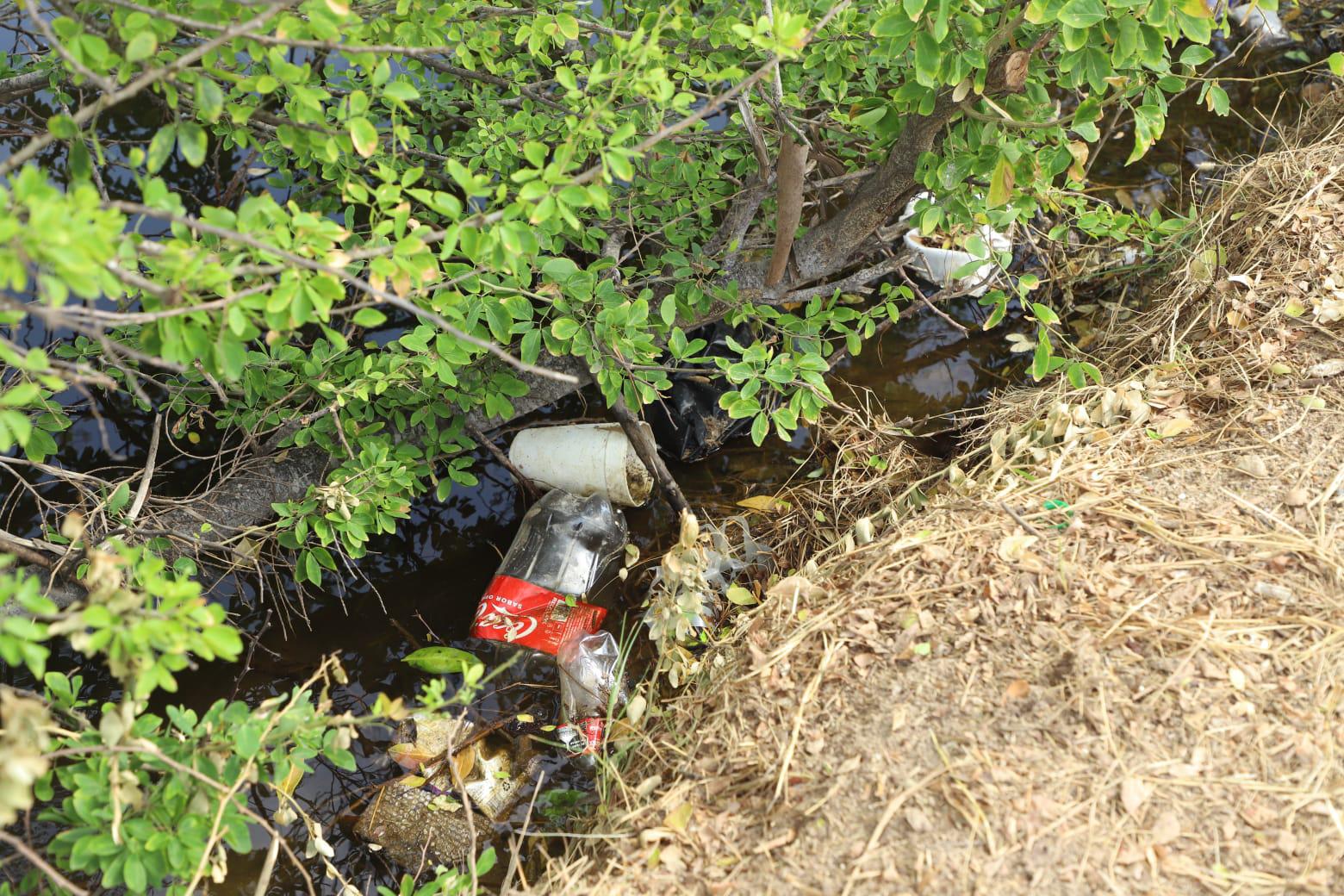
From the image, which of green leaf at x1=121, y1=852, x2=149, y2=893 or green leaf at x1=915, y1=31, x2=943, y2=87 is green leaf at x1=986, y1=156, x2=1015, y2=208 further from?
green leaf at x1=121, y1=852, x2=149, y2=893

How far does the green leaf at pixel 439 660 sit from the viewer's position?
289 centimetres

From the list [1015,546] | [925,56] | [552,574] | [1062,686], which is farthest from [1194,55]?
[552,574]

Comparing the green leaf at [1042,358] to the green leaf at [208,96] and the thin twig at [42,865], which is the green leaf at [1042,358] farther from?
the thin twig at [42,865]

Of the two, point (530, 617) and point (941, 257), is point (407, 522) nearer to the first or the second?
point (530, 617)

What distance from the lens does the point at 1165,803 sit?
69.8 inches

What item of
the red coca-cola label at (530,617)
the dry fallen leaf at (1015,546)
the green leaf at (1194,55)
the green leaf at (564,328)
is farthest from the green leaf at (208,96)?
the green leaf at (1194,55)

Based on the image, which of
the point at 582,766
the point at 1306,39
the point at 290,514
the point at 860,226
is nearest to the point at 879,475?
the point at 860,226

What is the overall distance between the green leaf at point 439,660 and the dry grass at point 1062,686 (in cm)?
76

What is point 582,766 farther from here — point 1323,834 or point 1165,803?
point 1323,834

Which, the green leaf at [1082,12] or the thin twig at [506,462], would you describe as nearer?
the green leaf at [1082,12]

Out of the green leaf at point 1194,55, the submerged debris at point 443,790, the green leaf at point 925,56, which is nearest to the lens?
the green leaf at point 925,56

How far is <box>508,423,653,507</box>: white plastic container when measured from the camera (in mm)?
3107

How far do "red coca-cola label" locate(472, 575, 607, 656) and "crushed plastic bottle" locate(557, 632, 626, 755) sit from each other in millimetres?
40

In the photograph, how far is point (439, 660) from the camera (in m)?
2.89
